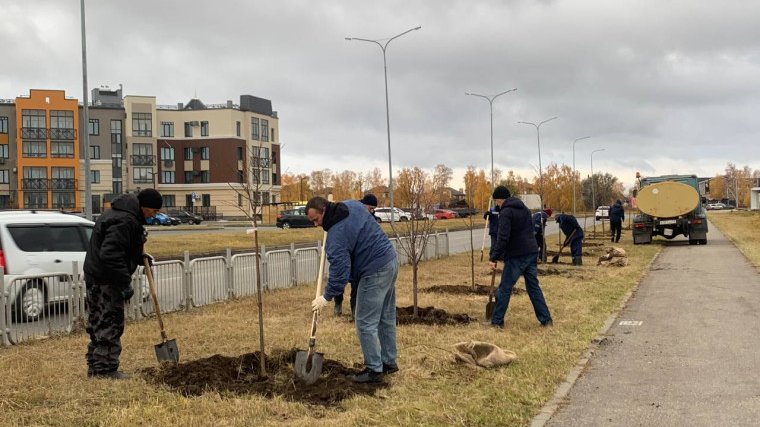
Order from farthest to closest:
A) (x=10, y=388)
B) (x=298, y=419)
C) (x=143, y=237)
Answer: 1. (x=143, y=237)
2. (x=10, y=388)
3. (x=298, y=419)

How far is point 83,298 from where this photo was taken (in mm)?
9492

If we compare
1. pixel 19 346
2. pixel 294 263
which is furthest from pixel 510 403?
pixel 294 263

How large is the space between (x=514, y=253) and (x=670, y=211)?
20.0 m

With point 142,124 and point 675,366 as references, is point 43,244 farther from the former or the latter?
point 142,124

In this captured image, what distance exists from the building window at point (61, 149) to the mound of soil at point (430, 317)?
71.1 m

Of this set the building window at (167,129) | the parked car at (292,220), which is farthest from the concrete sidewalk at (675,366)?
the building window at (167,129)

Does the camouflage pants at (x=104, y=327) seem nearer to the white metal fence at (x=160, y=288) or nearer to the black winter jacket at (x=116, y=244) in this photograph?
the black winter jacket at (x=116, y=244)

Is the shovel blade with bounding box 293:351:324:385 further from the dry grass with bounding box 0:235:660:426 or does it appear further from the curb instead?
the curb

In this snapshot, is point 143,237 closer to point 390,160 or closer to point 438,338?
point 438,338

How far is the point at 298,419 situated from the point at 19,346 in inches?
187

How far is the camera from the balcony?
81438 mm

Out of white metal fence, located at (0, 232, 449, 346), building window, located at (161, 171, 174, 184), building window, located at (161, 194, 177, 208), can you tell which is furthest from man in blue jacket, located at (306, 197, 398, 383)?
building window, located at (161, 194, 177, 208)

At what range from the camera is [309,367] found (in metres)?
6.18

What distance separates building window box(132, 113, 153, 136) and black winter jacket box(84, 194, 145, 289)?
79247 millimetres
